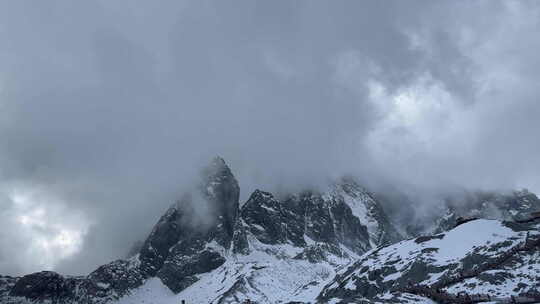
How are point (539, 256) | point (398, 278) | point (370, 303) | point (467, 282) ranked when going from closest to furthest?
1. point (370, 303)
2. point (467, 282)
3. point (539, 256)
4. point (398, 278)

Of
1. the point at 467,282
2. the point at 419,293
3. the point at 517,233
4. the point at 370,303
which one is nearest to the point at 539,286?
the point at 467,282

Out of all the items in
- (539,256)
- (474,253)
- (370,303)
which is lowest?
(370,303)

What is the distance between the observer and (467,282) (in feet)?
462

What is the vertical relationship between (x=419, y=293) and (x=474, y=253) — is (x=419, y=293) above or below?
below

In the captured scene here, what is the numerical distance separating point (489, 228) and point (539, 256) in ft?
152

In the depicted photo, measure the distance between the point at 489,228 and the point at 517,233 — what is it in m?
12.4

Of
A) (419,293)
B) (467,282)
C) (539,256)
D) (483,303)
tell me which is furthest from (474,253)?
(483,303)

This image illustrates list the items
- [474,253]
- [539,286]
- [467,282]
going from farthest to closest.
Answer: [474,253] → [467,282] → [539,286]

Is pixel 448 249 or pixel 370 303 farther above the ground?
pixel 448 249

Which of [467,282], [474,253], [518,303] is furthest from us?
[474,253]

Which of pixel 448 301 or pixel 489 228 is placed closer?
pixel 448 301

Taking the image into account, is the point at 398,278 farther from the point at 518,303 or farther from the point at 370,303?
the point at 518,303

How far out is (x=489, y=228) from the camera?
7731 inches

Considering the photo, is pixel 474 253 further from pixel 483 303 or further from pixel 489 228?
pixel 483 303
